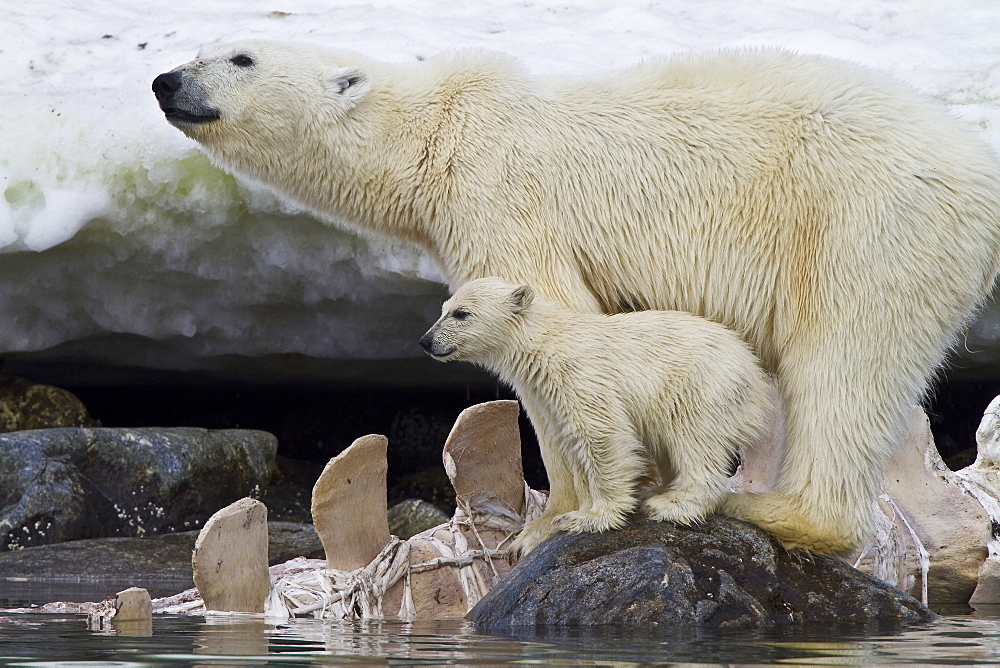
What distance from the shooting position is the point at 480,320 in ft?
12.4

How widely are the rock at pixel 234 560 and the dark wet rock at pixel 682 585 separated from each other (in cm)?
81

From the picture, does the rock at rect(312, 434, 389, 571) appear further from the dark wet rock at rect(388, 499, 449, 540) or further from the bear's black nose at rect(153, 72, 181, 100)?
the dark wet rock at rect(388, 499, 449, 540)

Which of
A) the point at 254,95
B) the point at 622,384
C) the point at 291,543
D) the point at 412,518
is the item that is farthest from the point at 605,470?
the point at 291,543

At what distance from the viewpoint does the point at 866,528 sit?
3.90 m

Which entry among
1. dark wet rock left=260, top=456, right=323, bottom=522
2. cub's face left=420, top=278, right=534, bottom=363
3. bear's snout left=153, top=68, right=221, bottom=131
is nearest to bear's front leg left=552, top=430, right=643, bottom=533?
cub's face left=420, top=278, right=534, bottom=363

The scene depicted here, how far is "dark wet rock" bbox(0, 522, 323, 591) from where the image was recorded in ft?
19.1

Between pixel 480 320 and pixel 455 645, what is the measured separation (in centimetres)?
106

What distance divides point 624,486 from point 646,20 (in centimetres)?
425

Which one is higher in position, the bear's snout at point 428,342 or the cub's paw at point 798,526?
the bear's snout at point 428,342

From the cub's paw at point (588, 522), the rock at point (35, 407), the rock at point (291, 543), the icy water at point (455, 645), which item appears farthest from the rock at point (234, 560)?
the rock at point (35, 407)

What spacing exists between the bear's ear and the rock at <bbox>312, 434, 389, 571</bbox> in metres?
1.19

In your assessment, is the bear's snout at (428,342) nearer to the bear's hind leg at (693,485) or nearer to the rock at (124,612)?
the bear's hind leg at (693,485)

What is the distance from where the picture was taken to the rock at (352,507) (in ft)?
13.9

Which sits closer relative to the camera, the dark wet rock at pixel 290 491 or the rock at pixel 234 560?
the rock at pixel 234 560
